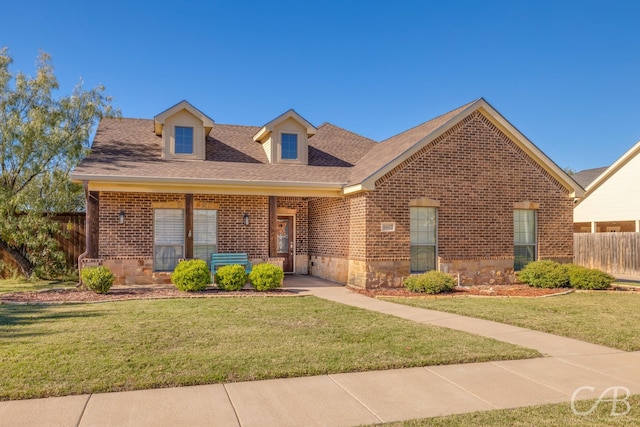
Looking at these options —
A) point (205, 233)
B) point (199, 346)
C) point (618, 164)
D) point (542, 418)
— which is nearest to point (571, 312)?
point (542, 418)

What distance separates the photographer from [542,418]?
4496 millimetres

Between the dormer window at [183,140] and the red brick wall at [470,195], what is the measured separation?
665 centimetres

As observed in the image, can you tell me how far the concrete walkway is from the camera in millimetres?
4473

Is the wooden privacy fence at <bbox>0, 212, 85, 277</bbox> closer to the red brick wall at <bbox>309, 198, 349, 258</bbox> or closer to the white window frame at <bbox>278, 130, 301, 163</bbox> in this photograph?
the white window frame at <bbox>278, 130, 301, 163</bbox>

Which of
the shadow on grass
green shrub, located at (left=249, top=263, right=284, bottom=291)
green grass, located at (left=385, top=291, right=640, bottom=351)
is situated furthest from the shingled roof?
green grass, located at (left=385, top=291, right=640, bottom=351)

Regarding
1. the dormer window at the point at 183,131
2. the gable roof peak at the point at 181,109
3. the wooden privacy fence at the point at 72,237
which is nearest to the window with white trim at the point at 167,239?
the dormer window at the point at 183,131

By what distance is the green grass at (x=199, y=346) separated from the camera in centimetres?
553

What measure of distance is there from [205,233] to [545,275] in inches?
424

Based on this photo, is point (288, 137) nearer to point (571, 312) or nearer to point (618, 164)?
point (571, 312)

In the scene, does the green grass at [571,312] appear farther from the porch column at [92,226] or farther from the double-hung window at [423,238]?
the porch column at [92,226]

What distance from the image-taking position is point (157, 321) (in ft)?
29.0

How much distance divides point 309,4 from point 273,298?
1201 cm

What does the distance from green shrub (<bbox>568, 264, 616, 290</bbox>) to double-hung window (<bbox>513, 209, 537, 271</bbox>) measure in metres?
1.80

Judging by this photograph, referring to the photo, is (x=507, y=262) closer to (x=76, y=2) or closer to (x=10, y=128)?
(x=76, y=2)
